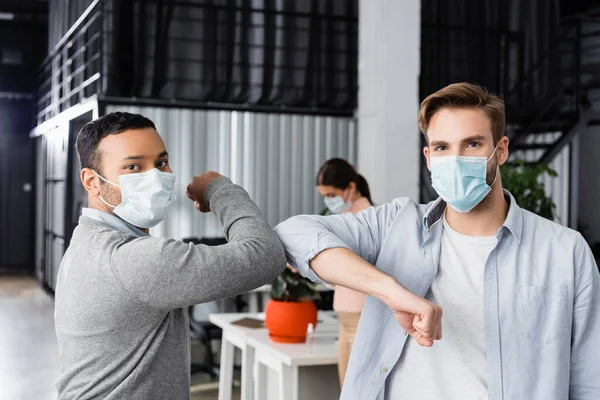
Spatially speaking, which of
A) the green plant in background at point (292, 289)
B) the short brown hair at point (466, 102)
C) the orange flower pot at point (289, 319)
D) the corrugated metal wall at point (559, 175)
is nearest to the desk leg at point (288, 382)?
the orange flower pot at point (289, 319)

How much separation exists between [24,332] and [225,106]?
3757 millimetres

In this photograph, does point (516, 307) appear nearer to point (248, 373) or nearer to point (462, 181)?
point (462, 181)

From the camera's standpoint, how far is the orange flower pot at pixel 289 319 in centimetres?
403

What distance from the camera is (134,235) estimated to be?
175 cm

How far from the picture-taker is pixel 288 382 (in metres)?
3.93

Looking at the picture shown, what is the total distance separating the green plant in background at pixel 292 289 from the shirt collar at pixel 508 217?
2159 millimetres

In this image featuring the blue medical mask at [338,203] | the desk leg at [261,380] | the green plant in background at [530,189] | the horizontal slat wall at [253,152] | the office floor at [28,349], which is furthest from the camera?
the horizontal slat wall at [253,152]

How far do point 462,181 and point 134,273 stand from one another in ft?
2.35

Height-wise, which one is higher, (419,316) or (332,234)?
(332,234)

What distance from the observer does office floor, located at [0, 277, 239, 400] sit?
20.5 ft

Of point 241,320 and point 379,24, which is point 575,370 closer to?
point 241,320

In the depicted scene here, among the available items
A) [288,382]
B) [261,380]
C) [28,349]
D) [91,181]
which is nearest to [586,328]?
[91,181]

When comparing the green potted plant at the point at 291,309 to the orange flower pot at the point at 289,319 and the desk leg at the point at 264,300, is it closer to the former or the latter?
the orange flower pot at the point at 289,319

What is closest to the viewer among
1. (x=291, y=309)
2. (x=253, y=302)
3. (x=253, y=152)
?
(x=291, y=309)
